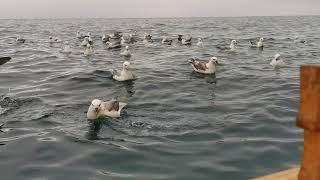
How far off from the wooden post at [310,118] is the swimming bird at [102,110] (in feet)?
31.1

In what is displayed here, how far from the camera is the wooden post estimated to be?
12.9 feet

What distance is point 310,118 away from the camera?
4.10 metres

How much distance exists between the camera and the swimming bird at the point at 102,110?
44.3 ft

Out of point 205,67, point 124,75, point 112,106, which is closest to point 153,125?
point 112,106

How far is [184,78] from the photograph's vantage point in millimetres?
20781

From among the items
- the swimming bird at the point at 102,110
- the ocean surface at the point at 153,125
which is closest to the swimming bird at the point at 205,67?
the ocean surface at the point at 153,125

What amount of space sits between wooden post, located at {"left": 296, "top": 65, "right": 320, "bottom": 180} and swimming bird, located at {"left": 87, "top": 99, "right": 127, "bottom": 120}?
9.49 m

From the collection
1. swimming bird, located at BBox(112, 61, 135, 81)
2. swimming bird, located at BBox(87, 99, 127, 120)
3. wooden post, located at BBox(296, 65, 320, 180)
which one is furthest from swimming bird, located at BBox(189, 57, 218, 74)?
wooden post, located at BBox(296, 65, 320, 180)

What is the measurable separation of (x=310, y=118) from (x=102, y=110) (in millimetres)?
10046

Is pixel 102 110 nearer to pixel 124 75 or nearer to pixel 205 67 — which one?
pixel 124 75

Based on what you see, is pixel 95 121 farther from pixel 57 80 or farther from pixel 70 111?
pixel 57 80

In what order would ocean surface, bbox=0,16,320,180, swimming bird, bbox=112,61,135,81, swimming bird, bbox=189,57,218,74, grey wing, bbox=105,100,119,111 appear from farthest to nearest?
1. swimming bird, bbox=189,57,218,74
2. swimming bird, bbox=112,61,135,81
3. grey wing, bbox=105,100,119,111
4. ocean surface, bbox=0,16,320,180

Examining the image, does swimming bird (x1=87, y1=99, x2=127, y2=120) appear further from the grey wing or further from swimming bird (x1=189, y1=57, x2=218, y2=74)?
swimming bird (x1=189, y1=57, x2=218, y2=74)

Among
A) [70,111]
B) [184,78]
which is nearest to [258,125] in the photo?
[70,111]
